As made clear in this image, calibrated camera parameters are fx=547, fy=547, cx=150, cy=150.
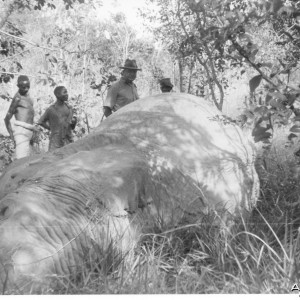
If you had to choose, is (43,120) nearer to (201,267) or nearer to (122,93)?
(122,93)

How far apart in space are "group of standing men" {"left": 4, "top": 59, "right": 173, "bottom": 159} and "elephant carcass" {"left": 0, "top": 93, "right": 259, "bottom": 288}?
2389 millimetres

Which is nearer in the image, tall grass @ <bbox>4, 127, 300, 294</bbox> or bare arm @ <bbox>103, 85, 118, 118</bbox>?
tall grass @ <bbox>4, 127, 300, 294</bbox>

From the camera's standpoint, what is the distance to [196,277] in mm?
2850

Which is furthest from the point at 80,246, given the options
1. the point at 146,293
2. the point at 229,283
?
the point at 229,283

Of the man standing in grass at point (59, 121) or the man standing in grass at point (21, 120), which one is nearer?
the man standing in grass at point (59, 121)

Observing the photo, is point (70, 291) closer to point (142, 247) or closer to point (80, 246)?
point (80, 246)

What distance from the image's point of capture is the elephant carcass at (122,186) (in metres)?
2.96

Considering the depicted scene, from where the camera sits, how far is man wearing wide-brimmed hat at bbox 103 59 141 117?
7145 millimetres

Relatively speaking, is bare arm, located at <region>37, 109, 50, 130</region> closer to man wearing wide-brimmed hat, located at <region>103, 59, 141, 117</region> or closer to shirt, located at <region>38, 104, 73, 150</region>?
shirt, located at <region>38, 104, 73, 150</region>

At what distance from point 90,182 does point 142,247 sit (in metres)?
0.51

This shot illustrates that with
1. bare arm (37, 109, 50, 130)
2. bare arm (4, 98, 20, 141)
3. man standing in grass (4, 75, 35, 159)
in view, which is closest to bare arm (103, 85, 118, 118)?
bare arm (37, 109, 50, 130)

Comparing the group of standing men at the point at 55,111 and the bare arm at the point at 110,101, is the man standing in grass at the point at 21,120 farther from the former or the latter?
the bare arm at the point at 110,101

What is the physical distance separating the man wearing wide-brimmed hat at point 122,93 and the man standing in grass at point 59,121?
59 cm

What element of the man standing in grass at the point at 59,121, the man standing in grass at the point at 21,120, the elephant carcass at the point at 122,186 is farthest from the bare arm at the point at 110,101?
the elephant carcass at the point at 122,186
